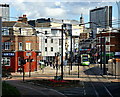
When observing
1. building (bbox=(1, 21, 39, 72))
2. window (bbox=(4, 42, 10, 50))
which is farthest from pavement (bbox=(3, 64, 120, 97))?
window (bbox=(4, 42, 10, 50))

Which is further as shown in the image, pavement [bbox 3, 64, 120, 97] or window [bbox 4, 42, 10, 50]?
window [bbox 4, 42, 10, 50]

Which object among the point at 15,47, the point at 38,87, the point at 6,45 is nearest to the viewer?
the point at 38,87

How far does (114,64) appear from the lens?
1647 inches

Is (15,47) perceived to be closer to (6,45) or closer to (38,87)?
(6,45)

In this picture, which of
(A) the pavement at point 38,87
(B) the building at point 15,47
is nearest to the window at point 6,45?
(B) the building at point 15,47

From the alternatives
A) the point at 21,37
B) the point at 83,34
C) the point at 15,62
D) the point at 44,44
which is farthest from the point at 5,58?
the point at 83,34

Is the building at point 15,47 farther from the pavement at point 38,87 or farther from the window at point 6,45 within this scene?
the pavement at point 38,87

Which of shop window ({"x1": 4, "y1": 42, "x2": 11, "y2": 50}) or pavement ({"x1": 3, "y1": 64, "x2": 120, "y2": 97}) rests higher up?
shop window ({"x1": 4, "y1": 42, "x2": 11, "y2": 50})

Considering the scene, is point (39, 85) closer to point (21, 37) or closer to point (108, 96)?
point (108, 96)

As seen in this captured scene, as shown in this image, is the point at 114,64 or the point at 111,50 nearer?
the point at 114,64

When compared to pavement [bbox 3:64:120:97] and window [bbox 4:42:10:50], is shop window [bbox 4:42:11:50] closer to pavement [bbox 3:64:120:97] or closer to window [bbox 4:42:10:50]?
window [bbox 4:42:10:50]

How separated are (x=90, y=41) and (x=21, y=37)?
71960mm

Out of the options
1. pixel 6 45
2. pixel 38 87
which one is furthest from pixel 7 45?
pixel 38 87

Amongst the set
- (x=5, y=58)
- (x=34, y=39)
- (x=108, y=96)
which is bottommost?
(x=108, y=96)
